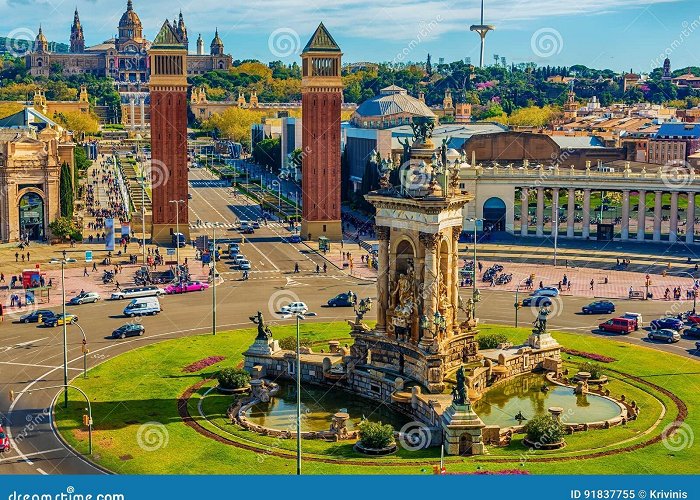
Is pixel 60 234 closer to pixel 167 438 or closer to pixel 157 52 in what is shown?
pixel 157 52

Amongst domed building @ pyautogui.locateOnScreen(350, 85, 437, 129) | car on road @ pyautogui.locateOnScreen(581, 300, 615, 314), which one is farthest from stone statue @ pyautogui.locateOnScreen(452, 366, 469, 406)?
domed building @ pyautogui.locateOnScreen(350, 85, 437, 129)

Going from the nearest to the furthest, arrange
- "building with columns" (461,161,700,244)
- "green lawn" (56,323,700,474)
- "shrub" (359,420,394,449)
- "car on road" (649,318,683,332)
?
"green lawn" (56,323,700,474)
"shrub" (359,420,394,449)
"car on road" (649,318,683,332)
"building with columns" (461,161,700,244)

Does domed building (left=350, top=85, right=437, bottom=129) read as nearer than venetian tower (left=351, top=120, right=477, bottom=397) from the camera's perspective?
No

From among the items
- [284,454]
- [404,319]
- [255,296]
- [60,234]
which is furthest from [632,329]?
[60,234]

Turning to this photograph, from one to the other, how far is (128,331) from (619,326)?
36.8m

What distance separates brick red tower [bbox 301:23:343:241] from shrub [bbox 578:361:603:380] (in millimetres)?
66089

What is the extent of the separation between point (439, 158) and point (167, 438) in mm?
22620

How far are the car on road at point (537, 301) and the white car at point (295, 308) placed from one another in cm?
1924

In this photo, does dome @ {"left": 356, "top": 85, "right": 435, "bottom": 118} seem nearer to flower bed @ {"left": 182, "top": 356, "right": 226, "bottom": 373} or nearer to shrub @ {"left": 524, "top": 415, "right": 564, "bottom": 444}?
flower bed @ {"left": 182, "top": 356, "right": 226, "bottom": 373}

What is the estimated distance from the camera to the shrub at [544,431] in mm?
49844

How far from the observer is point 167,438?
52.0 metres

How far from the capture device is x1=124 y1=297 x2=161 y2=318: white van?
275 ft

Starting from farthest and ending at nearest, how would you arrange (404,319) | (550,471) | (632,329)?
(632,329)
(404,319)
(550,471)

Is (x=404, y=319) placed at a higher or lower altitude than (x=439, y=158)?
lower
